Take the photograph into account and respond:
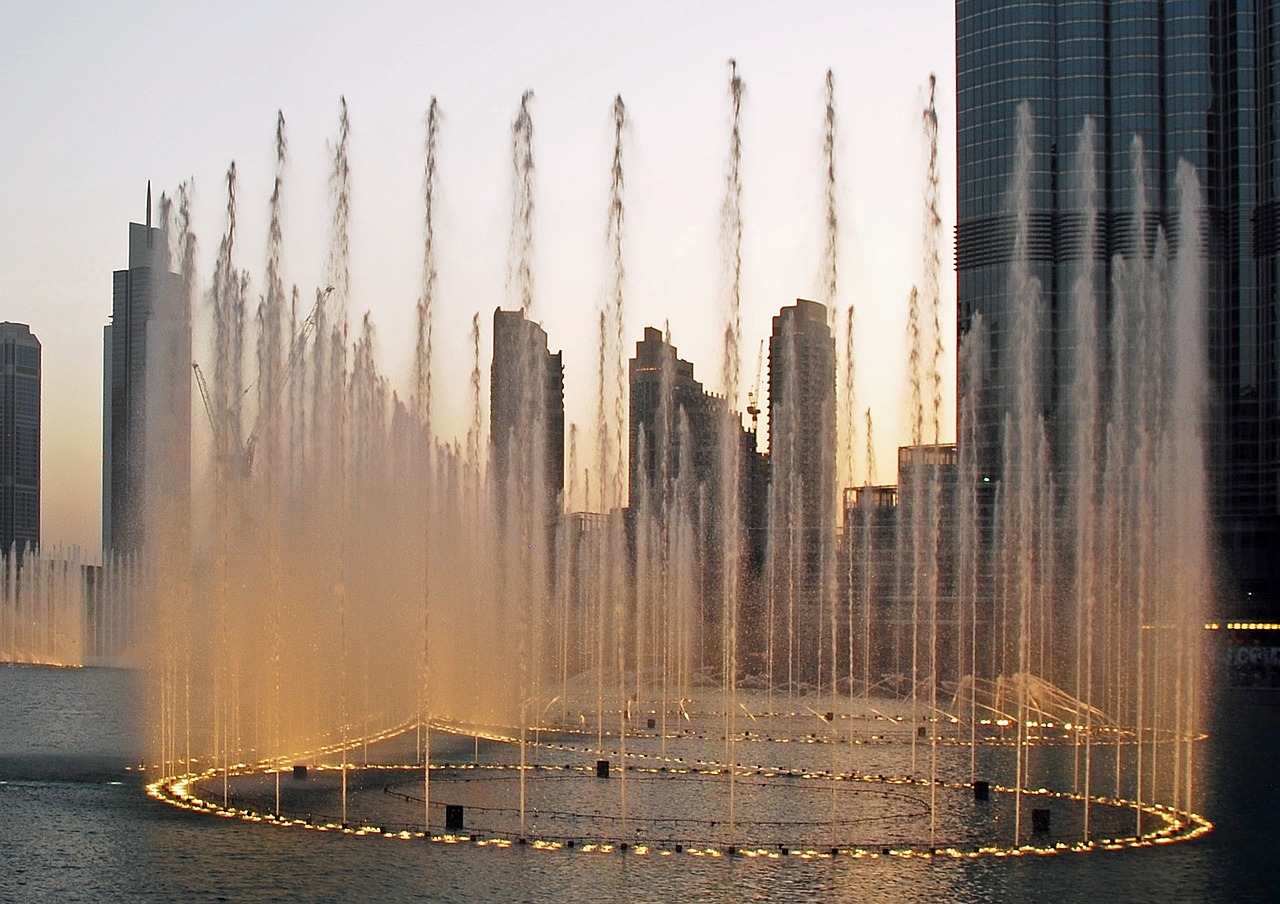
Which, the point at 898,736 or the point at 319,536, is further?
the point at 898,736

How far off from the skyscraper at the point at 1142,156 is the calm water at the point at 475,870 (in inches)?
3665

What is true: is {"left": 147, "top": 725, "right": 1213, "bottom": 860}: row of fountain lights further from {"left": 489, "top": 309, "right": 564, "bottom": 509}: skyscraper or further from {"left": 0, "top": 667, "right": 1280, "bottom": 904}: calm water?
{"left": 489, "top": 309, "right": 564, "bottom": 509}: skyscraper

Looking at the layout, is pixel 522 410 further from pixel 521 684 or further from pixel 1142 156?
pixel 1142 156

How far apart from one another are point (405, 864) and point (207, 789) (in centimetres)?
778

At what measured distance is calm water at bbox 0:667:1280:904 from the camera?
20.1 metres

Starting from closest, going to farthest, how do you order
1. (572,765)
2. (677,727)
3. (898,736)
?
(572,765)
(898,736)
(677,727)

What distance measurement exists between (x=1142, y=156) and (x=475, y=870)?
103984mm

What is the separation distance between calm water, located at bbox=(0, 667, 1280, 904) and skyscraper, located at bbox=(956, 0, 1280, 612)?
9309 centimetres

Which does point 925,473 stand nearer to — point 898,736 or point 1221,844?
point 898,736

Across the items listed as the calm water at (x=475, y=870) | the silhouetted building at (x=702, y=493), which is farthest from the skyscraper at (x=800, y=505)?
the calm water at (x=475, y=870)

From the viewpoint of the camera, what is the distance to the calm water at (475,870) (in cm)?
2012

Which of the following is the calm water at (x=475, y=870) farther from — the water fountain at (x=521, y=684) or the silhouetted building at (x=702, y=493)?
the silhouetted building at (x=702, y=493)

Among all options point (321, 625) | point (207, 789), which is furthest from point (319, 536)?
point (207, 789)

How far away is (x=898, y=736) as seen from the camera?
4250cm
